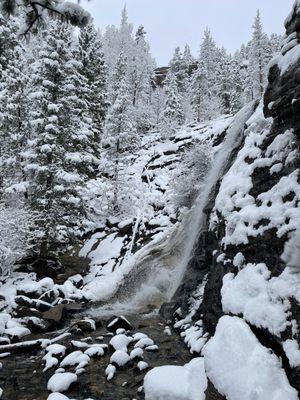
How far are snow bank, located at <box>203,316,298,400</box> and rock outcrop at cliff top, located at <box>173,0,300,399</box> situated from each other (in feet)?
0.07

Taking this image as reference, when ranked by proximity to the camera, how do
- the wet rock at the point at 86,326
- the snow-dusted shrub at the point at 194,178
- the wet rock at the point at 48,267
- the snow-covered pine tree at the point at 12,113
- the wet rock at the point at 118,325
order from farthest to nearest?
the snow-covered pine tree at the point at 12,113 < the snow-dusted shrub at the point at 194,178 < the wet rock at the point at 48,267 < the wet rock at the point at 86,326 < the wet rock at the point at 118,325

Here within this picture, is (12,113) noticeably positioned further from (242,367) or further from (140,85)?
(140,85)

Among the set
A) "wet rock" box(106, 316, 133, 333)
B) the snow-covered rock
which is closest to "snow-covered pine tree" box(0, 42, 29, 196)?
"wet rock" box(106, 316, 133, 333)

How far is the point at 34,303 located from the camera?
12.3m

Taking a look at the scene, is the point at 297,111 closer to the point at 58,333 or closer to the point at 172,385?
the point at 172,385

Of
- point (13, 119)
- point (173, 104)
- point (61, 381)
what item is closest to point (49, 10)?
point (61, 381)

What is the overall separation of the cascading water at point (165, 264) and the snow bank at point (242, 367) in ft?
23.3

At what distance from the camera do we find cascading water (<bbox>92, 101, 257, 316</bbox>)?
13375mm

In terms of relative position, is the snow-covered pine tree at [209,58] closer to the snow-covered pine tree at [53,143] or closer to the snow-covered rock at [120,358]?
the snow-covered pine tree at [53,143]

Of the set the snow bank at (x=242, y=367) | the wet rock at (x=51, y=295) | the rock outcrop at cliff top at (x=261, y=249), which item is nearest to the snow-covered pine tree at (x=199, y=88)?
the wet rock at (x=51, y=295)

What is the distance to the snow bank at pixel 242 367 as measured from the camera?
176 inches

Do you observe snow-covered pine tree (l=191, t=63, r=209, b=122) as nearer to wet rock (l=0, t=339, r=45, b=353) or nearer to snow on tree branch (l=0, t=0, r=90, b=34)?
wet rock (l=0, t=339, r=45, b=353)

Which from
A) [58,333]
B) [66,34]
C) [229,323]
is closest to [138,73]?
[66,34]

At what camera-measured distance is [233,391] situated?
4.72m
